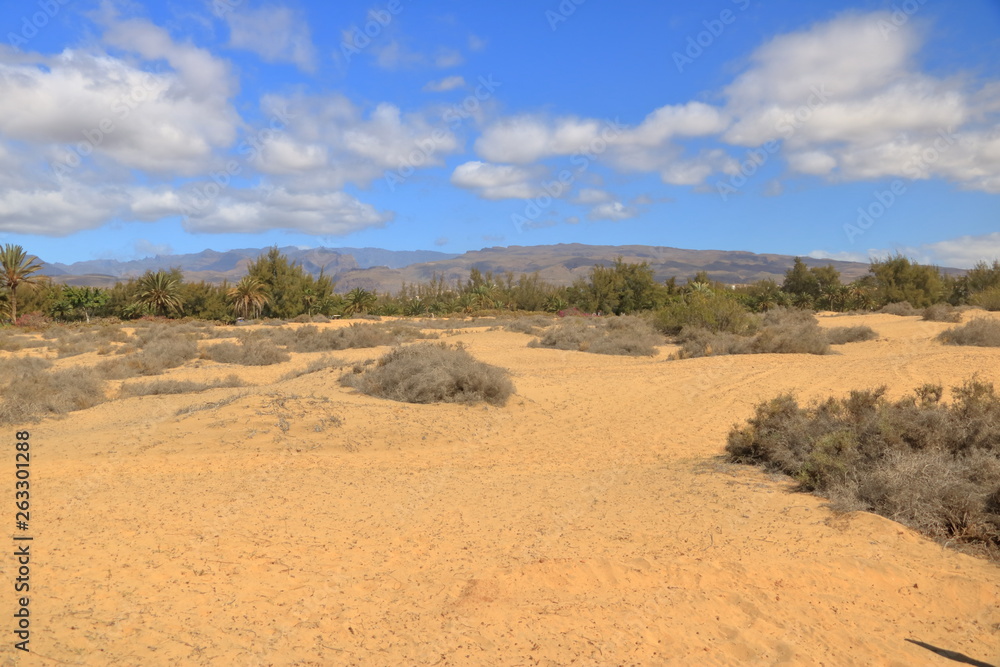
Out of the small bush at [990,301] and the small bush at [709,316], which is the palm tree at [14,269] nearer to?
the small bush at [709,316]

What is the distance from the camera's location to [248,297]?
4394 centimetres

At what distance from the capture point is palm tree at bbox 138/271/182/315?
4400 centimetres

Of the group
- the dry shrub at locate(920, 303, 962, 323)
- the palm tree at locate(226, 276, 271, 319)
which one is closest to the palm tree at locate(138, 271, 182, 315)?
the palm tree at locate(226, 276, 271, 319)

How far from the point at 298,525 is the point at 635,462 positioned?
4747mm

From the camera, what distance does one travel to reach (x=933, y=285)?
1770 inches

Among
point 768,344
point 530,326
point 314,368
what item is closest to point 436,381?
point 314,368

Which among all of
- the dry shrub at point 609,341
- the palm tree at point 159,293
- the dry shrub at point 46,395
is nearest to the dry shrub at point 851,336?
the dry shrub at point 609,341

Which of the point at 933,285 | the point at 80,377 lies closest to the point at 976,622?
the point at 80,377

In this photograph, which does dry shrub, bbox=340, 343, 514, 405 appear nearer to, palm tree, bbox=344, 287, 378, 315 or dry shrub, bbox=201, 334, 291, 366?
dry shrub, bbox=201, 334, 291, 366

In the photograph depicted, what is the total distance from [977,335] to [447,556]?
20.5 metres

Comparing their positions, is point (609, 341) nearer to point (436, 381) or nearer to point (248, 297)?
point (436, 381)

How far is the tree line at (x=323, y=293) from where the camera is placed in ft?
138

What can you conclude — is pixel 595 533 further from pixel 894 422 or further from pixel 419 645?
pixel 894 422

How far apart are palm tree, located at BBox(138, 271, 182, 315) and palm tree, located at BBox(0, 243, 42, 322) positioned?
6.28m
